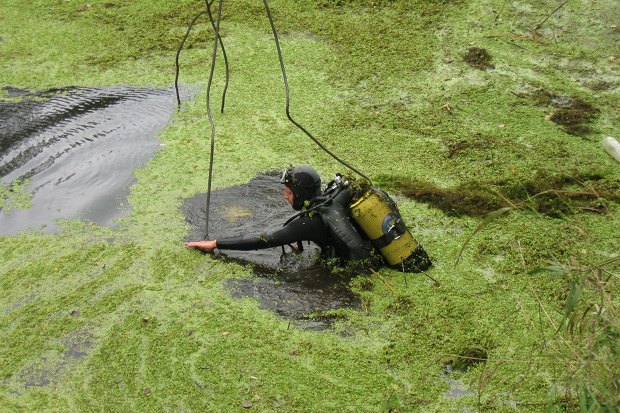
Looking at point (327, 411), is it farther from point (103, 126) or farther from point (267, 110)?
point (103, 126)

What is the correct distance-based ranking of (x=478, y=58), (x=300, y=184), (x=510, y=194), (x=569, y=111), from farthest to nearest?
(x=478, y=58), (x=569, y=111), (x=510, y=194), (x=300, y=184)

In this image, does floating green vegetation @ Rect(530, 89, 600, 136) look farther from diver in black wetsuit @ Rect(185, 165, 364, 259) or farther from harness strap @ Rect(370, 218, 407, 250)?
diver in black wetsuit @ Rect(185, 165, 364, 259)

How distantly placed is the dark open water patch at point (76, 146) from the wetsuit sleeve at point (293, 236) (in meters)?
1.17

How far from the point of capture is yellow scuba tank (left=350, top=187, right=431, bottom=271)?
355 cm

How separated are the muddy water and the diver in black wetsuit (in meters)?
0.18

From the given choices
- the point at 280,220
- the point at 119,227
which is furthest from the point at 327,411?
the point at 119,227

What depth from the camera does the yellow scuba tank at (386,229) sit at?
3549 millimetres

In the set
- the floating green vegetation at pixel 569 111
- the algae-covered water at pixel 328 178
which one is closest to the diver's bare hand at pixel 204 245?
the algae-covered water at pixel 328 178

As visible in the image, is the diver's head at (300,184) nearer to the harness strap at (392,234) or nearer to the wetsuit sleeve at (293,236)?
the wetsuit sleeve at (293,236)

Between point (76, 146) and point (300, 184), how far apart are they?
253 centimetres

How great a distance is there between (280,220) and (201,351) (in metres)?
1.33

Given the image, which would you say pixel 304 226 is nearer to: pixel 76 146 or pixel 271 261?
pixel 271 261

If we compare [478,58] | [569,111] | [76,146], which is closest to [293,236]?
[76,146]

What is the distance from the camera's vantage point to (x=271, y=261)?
399cm
